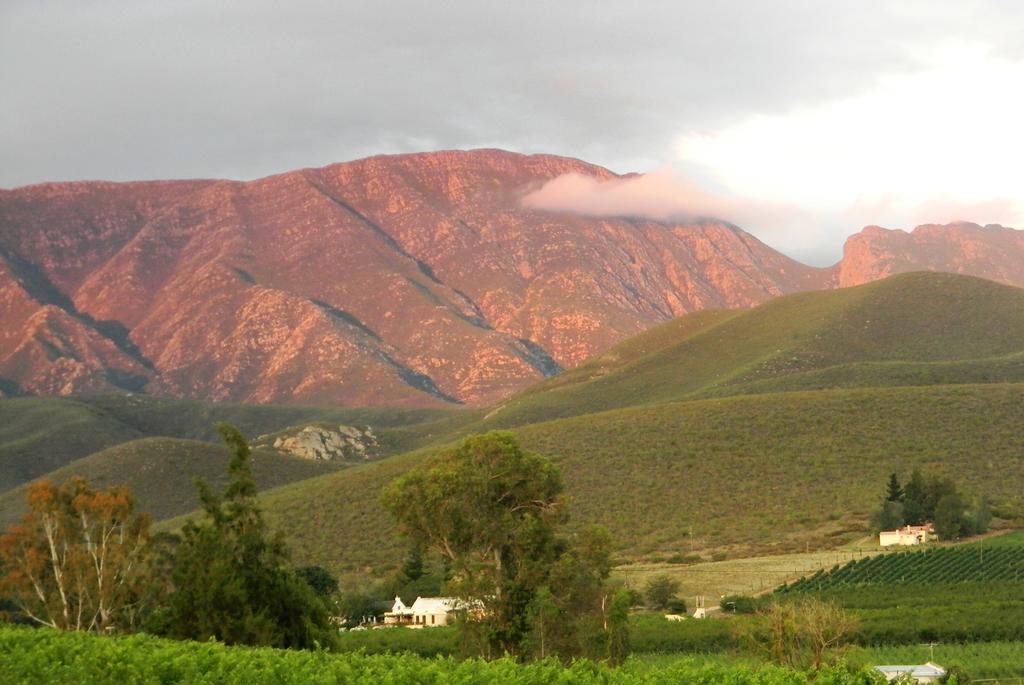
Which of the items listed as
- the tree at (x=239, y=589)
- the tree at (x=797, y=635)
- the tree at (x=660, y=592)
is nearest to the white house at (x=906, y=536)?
the tree at (x=660, y=592)

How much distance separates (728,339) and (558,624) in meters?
151

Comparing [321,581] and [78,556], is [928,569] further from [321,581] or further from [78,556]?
[78,556]

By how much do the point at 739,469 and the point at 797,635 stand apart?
56.8 meters

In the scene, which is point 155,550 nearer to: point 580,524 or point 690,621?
point 690,621

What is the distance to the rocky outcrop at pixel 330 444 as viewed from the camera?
548 feet

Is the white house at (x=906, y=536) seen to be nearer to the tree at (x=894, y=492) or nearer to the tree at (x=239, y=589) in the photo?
the tree at (x=894, y=492)

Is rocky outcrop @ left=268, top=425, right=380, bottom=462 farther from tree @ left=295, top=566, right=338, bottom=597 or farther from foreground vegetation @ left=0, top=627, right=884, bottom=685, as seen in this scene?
foreground vegetation @ left=0, top=627, right=884, bottom=685

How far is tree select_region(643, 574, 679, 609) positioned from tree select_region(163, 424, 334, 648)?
33.2 metres

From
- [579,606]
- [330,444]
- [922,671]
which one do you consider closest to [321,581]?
[579,606]

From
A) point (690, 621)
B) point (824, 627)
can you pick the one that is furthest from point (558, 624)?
point (690, 621)

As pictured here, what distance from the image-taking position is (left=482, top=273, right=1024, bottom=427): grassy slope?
5591 inches

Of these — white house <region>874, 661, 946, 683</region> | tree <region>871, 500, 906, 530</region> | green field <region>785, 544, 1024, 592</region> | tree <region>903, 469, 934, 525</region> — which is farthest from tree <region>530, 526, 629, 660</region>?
tree <region>903, 469, 934, 525</region>

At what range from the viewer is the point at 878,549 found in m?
75.0

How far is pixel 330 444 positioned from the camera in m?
172
